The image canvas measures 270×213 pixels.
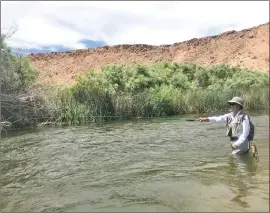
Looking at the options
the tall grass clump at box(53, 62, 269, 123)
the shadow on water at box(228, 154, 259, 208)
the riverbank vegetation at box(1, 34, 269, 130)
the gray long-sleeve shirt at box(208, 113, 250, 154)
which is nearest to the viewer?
the shadow on water at box(228, 154, 259, 208)

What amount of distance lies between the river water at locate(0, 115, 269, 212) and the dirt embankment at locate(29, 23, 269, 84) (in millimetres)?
47791

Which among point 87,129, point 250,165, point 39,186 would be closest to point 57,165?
point 39,186

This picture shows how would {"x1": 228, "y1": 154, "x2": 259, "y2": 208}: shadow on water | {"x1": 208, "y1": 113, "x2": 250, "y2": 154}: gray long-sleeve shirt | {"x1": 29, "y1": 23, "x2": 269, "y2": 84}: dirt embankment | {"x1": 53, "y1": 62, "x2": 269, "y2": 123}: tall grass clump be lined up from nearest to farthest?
1. {"x1": 228, "y1": 154, "x2": 259, "y2": 208}: shadow on water
2. {"x1": 208, "y1": 113, "x2": 250, "y2": 154}: gray long-sleeve shirt
3. {"x1": 53, "y1": 62, "x2": 269, "y2": 123}: tall grass clump
4. {"x1": 29, "y1": 23, "x2": 269, "y2": 84}: dirt embankment

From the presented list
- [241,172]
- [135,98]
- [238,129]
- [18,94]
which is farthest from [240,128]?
[135,98]

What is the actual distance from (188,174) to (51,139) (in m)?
8.42

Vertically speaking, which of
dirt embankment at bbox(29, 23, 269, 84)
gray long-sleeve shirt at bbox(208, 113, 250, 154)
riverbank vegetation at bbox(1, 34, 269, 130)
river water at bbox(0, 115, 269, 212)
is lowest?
river water at bbox(0, 115, 269, 212)

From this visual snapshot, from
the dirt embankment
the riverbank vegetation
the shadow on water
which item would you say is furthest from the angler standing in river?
the dirt embankment

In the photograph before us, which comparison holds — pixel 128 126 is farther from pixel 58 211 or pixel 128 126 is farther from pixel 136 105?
pixel 58 211

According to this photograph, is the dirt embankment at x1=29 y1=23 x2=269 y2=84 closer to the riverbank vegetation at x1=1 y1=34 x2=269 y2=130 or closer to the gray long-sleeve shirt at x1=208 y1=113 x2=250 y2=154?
the riverbank vegetation at x1=1 y1=34 x2=269 y2=130

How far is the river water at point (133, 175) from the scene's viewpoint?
712cm

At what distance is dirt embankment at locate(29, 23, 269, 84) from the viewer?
6544 cm

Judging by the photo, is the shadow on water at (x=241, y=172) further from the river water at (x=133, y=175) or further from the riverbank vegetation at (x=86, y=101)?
the riverbank vegetation at (x=86, y=101)

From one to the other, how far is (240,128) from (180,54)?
217ft

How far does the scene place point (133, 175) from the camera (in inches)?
372
